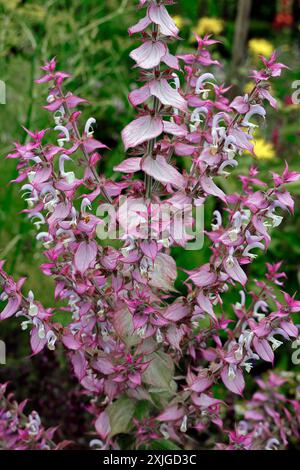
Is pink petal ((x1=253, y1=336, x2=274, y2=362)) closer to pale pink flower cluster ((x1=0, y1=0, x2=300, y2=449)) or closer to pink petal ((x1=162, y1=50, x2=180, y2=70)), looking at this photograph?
pale pink flower cluster ((x1=0, y1=0, x2=300, y2=449))

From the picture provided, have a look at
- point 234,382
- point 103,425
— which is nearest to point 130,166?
point 234,382

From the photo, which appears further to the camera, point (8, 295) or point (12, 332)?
point (12, 332)

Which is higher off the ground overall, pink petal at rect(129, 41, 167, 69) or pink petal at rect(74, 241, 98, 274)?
pink petal at rect(129, 41, 167, 69)

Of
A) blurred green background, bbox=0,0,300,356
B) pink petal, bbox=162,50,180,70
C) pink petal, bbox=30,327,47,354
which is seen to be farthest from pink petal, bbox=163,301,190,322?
blurred green background, bbox=0,0,300,356

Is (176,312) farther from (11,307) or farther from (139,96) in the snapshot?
(139,96)

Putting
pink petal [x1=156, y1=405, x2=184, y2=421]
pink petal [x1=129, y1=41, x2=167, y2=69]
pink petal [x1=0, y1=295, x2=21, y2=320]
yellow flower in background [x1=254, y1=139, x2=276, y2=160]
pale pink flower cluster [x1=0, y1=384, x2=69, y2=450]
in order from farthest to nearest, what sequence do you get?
yellow flower in background [x1=254, y1=139, x2=276, y2=160] < pale pink flower cluster [x1=0, y1=384, x2=69, y2=450] < pink petal [x1=156, y1=405, x2=184, y2=421] < pink petal [x1=0, y1=295, x2=21, y2=320] < pink petal [x1=129, y1=41, x2=167, y2=69]

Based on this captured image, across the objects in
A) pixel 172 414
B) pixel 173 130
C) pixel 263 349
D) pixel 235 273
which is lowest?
pixel 172 414

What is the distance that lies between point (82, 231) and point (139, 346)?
1.09 ft

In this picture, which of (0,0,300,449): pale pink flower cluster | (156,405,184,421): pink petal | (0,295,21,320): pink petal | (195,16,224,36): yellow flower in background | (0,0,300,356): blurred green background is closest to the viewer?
(0,0,300,449): pale pink flower cluster

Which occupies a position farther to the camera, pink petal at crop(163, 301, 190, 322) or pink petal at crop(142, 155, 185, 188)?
pink petal at crop(163, 301, 190, 322)

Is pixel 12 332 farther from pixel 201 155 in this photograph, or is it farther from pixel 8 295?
pixel 201 155

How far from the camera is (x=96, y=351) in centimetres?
149

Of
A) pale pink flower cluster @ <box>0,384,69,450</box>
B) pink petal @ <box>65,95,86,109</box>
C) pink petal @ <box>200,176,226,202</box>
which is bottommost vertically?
pale pink flower cluster @ <box>0,384,69,450</box>
